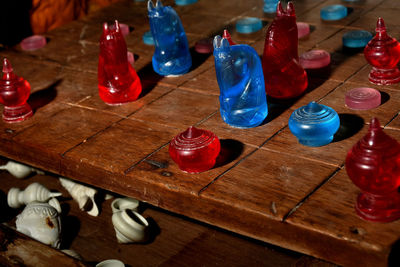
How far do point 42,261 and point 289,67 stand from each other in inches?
38.4

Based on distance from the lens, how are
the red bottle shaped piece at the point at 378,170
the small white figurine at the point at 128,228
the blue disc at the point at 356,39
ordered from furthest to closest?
1. the blue disc at the point at 356,39
2. the small white figurine at the point at 128,228
3. the red bottle shaped piece at the point at 378,170

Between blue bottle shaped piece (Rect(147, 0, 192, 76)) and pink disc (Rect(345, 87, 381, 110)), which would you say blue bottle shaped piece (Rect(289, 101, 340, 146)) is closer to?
pink disc (Rect(345, 87, 381, 110))

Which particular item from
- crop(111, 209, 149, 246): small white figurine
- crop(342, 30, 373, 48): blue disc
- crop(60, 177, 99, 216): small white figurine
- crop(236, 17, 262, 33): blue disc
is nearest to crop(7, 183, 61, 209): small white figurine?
crop(60, 177, 99, 216): small white figurine

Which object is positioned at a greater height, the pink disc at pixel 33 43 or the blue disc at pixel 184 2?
the blue disc at pixel 184 2

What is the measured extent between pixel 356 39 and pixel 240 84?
73cm

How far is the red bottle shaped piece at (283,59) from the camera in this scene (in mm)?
1729

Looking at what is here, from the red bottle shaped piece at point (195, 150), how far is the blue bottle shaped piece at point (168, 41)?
2.19 ft

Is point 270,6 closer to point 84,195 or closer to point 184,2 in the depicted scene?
point 184,2

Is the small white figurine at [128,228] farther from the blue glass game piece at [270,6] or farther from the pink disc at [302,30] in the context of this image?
the blue glass game piece at [270,6]

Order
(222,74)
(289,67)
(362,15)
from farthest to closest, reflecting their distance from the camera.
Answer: (362,15), (289,67), (222,74)

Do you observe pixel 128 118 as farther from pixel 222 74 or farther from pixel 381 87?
pixel 381 87

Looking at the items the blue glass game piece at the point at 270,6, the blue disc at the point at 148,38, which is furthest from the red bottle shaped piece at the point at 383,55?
the blue disc at the point at 148,38

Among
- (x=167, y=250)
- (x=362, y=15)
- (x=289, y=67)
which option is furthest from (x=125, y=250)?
(x=362, y=15)

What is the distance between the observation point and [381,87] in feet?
5.87
